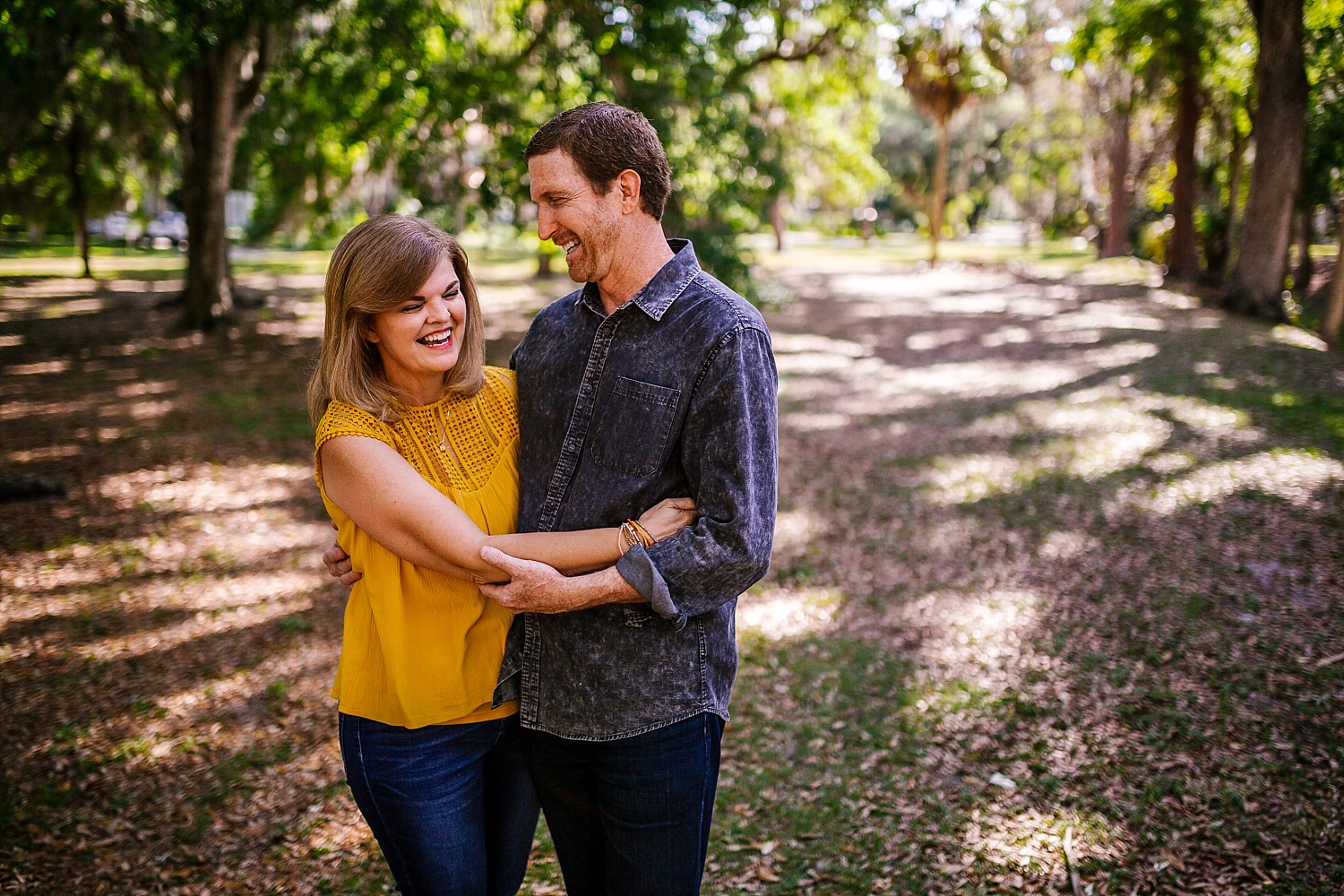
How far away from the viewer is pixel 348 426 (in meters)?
1.98

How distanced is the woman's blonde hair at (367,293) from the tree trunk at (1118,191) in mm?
25209

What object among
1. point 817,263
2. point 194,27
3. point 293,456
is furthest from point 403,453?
point 817,263

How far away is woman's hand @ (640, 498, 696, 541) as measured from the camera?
6.13 feet

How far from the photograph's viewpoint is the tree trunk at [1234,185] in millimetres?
16578

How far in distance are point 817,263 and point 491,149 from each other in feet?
69.9

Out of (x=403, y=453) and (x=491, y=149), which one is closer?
(x=403, y=453)

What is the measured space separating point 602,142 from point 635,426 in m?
0.60

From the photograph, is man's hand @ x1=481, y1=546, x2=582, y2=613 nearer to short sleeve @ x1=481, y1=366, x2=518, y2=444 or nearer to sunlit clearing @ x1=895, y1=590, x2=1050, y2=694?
short sleeve @ x1=481, y1=366, x2=518, y2=444

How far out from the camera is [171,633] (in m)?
5.37

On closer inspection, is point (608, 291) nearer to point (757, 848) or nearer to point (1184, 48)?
point (757, 848)

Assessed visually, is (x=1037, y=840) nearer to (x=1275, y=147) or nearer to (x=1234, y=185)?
(x=1275, y=147)

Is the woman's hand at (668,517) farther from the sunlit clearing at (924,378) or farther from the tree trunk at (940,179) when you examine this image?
the tree trunk at (940,179)

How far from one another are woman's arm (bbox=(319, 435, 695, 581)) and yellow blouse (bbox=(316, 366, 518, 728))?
8cm

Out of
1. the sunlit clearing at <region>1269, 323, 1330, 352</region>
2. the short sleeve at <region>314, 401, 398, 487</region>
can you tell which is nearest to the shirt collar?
the short sleeve at <region>314, 401, 398, 487</region>
